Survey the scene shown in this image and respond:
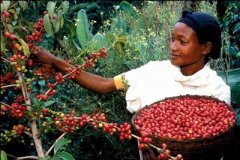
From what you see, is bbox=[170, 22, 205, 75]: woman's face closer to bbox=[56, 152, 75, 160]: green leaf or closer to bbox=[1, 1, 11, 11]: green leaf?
bbox=[56, 152, 75, 160]: green leaf

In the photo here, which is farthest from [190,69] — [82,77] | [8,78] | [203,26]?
[8,78]

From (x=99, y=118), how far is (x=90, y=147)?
163 centimetres

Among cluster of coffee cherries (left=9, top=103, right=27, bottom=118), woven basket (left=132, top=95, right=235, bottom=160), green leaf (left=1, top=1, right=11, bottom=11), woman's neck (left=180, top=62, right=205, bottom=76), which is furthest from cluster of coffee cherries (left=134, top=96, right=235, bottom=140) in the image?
green leaf (left=1, top=1, right=11, bottom=11)

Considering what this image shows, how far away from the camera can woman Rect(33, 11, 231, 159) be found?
2.51m

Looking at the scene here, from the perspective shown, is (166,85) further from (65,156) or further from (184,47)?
(65,156)

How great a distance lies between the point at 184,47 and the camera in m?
2.50

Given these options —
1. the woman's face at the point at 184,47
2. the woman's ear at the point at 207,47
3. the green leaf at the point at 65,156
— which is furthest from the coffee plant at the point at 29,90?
the woman's ear at the point at 207,47

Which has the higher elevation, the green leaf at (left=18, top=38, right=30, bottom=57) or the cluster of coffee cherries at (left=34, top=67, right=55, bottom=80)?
the green leaf at (left=18, top=38, right=30, bottom=57)

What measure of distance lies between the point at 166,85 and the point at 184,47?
249mm

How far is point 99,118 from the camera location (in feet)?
6.18

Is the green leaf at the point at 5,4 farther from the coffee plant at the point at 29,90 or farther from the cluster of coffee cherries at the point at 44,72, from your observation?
the cluster of coffee cherries at the point at 44,72

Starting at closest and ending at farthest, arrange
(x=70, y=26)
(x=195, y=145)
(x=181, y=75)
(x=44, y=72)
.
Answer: (x=195, y=145) < (x=44, y=72) < (x=70, y=26) < (x=181, y=75)

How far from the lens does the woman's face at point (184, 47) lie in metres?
2.49

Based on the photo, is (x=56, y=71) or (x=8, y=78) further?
(x=56, y=71)
